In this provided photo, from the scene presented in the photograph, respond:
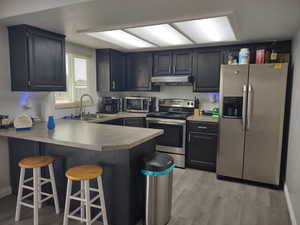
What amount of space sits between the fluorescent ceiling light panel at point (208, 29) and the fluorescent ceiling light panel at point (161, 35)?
0.44ft

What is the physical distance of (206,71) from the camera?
12.6ft

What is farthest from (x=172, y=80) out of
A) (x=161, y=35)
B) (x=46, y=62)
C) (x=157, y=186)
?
(x=157, y=186)

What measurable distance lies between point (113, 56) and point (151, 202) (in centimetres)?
305

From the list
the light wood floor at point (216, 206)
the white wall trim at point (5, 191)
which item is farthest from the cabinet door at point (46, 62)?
the light wood floor at point (216, 206)

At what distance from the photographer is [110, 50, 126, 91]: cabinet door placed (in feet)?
13.8

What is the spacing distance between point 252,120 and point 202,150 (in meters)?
1.00

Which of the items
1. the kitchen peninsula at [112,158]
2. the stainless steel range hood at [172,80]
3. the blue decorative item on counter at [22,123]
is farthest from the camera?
the stainless steel range hood at [172,80]

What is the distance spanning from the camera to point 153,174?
2.01 metres

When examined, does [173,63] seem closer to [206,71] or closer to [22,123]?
[206,71]

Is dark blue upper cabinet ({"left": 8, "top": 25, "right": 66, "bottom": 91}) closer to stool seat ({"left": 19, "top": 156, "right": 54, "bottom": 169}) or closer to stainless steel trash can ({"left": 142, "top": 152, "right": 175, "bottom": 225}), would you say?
stool seat ({"left": 19, "top": 156, "right": 54, "bottom": 169})

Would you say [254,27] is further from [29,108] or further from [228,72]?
[29,108]

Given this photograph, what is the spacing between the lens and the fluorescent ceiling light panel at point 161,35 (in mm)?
2637

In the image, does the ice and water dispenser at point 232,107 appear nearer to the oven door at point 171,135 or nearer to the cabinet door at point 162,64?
the oven door at point 171,135

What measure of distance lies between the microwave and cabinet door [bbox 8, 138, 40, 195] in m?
2.30
